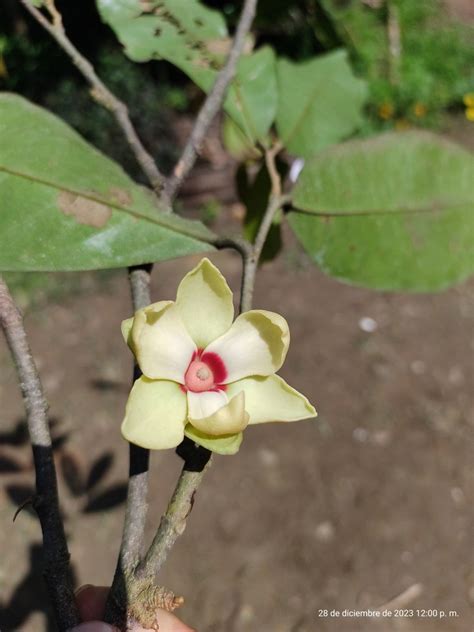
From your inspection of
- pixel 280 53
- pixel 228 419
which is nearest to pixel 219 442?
pixel 228 419

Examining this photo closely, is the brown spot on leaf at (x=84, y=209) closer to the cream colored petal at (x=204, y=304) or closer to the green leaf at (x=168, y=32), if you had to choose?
the cream colored petal at (x=204, y=304)

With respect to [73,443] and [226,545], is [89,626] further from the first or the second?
Result: [73,443]

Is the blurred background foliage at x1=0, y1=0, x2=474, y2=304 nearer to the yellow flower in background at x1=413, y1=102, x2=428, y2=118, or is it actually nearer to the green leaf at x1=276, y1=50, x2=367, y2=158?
the yellow flower in background at x1=413, y1=102, x2=428, y2=118

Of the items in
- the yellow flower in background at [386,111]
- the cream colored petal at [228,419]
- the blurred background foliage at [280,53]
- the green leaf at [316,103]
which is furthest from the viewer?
the yellow flower in background at [386,111]

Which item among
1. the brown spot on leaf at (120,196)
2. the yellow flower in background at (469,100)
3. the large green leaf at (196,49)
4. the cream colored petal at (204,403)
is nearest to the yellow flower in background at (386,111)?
the yellow flower in background at (469,100)

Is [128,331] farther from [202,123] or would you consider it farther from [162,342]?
[202,123]

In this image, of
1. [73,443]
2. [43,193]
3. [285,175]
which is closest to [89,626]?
[43,193]

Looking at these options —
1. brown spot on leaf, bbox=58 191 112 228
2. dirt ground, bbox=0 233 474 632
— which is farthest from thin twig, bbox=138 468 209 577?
dirt ground, bbox=0 233 474 632
